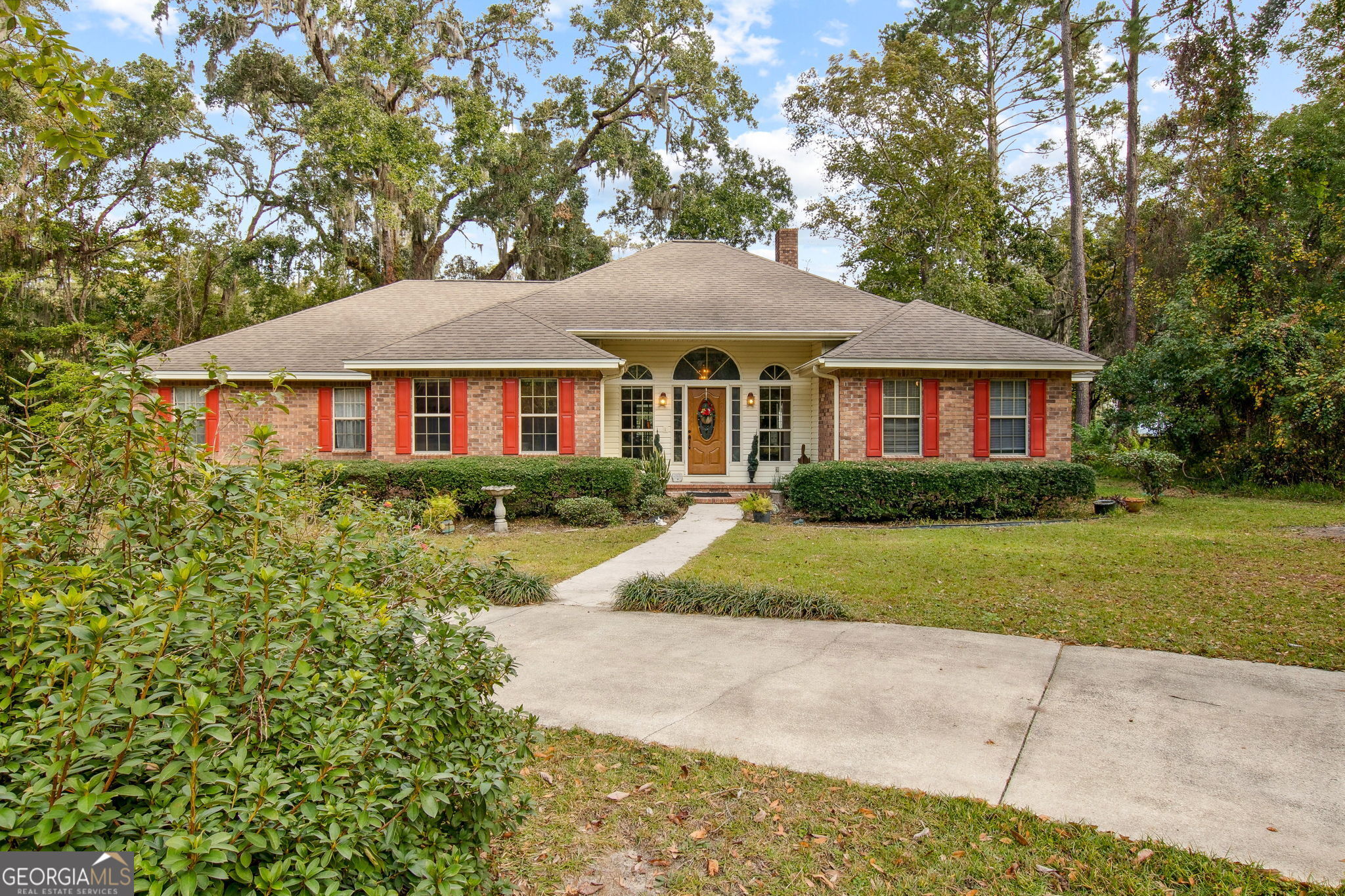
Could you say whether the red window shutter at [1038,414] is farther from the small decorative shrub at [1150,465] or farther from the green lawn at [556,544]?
the green lawn at [556,544]

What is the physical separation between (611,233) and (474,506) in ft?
66.6

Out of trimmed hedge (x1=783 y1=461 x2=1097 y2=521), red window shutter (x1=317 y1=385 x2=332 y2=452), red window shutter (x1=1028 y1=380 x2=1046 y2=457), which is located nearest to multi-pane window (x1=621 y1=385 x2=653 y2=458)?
trimmed hedge (x1=783 y1=461 x2=1097 y2=521)

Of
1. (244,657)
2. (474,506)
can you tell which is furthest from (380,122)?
(244,657)

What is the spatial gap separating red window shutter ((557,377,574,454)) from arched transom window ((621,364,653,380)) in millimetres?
2119

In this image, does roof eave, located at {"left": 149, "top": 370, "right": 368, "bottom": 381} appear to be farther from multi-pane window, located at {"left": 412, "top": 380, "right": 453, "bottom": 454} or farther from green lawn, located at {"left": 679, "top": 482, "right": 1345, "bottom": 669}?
green lawn, located at {"left": 679, "top": 482, "right": 1345, "bottom": 669}

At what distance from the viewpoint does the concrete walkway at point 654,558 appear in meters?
7.22

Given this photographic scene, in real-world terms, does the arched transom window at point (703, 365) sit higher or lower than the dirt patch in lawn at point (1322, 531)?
higher

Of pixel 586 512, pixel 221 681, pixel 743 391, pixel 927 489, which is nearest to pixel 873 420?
pixel 927 489

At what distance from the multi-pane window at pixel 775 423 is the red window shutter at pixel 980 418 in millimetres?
3847

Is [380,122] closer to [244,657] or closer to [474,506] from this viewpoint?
[474,506]

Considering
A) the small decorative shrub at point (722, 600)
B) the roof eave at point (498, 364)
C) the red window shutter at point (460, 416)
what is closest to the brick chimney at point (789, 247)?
the roof eave at point (498, 364)

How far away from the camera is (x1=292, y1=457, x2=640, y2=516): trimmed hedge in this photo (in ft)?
41.0

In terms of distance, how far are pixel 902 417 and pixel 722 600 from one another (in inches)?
345

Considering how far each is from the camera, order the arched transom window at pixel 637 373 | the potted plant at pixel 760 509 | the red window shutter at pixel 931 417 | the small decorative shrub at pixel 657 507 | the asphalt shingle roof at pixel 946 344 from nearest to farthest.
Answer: the potted plant at pixel 760 509, the small decorative shrub at pixel 657 507, the asphalt shingle roof at pixel 946 344, the red window shutter at pixel 931 417, the arched transom window at pixel 637 373
